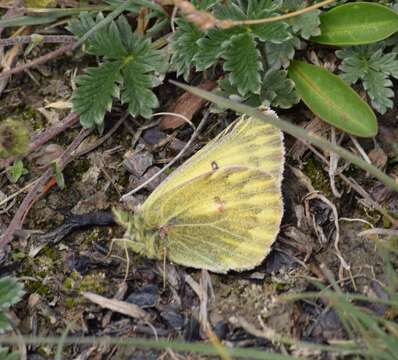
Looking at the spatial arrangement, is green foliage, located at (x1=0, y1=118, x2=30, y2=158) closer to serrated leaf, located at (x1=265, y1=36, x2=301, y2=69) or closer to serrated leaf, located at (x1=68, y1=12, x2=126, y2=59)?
serrated leaf, located at (x1=68, y1=12, x2=126, y2=59)

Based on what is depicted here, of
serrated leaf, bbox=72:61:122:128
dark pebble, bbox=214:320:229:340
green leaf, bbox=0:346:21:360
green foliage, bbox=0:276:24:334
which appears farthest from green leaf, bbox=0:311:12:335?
serrated leaf, bbox=72:61:122:128

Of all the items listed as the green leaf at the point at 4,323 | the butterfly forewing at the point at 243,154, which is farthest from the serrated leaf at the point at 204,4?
the green leaf at the point at 4,323

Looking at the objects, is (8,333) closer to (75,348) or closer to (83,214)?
(75,348)

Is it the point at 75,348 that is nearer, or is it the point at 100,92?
the point at 75,348

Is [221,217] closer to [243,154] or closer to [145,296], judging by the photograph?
[243,154]

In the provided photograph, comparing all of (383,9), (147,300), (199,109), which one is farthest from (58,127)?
(383,9)

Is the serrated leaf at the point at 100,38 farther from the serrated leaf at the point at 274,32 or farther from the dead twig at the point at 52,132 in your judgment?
the serrated leaf at the point at 274,32
